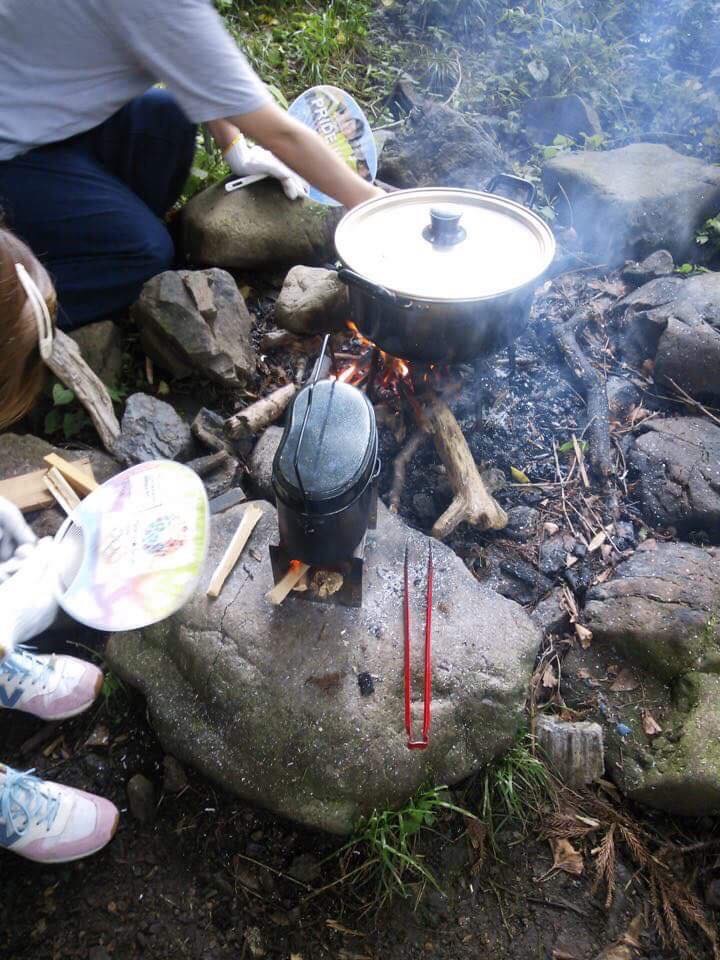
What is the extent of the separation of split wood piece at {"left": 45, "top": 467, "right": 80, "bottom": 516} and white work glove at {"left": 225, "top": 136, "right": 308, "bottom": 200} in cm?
233

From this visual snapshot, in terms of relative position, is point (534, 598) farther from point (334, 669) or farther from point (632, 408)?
point (632, 408)

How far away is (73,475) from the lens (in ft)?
10.0

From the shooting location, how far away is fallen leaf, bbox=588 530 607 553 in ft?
10.2

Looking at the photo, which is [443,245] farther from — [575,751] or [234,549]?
[575,751]

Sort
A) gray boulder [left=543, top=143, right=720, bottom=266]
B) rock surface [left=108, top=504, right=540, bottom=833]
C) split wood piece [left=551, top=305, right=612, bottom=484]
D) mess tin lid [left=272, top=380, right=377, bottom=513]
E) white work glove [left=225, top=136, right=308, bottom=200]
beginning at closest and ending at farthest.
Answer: mess tin lid [left=272, top=380, right=377, bottom=513]
rock surface [left=108, top=504, right=540, bottom=833]
split wood piece [left=551, top=305, right=612, bottom=484]
white work glove [left=225, top=136, right=308, bottom=200]
gray boulder [left=543, top=143, right=720, bottom=266]

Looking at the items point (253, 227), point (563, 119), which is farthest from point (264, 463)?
point (563, 119)

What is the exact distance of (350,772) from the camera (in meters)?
2.28

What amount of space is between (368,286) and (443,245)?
0.62 m

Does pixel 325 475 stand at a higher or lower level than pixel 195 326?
higher

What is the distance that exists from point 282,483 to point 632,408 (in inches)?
97.3

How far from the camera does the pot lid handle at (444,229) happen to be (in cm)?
275

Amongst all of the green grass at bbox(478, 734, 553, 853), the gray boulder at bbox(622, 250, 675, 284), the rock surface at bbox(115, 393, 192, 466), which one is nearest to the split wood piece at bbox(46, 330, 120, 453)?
the rock surface at bbox(115, 393, 192, 466)

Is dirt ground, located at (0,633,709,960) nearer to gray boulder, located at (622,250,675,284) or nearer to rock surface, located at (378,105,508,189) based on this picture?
gray boulder, located at (622,250,675,284)

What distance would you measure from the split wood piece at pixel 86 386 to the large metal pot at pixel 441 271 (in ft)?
4.84
